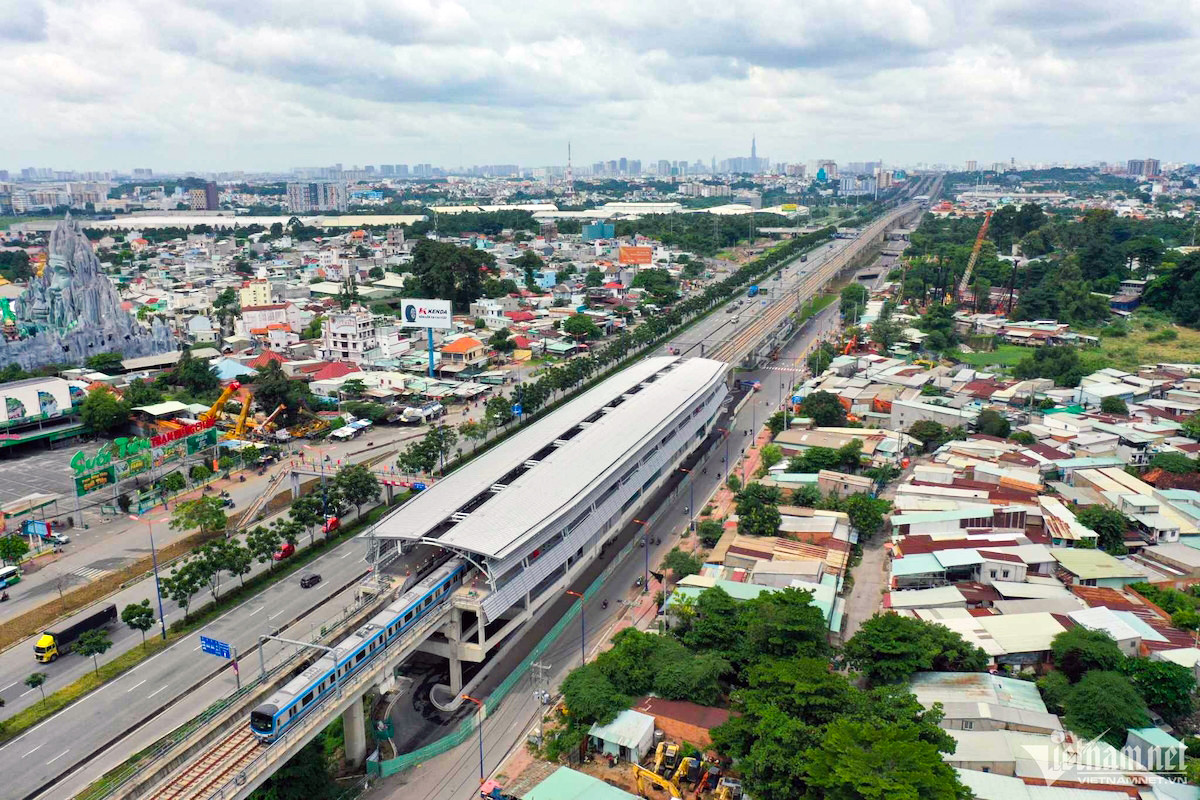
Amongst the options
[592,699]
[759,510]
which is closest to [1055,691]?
[592,699]

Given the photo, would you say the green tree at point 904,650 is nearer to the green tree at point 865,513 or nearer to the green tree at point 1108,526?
the green tree at point 865,513

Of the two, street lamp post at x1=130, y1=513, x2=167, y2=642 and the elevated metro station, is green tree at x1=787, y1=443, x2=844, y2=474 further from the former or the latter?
street lamp post at x1=130, y1=513, x2=167, y2=642

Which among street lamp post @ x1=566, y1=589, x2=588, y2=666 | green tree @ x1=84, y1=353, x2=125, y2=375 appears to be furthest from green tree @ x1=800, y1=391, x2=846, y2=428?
green tree @ x1=84, y1=353, x2=125, y2=375

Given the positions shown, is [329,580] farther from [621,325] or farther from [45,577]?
[621,325]

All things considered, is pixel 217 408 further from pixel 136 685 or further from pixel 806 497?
pixel 806 497

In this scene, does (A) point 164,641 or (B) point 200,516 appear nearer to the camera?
(A) point 164,641

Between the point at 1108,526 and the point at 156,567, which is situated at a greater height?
the point at 1108,526
